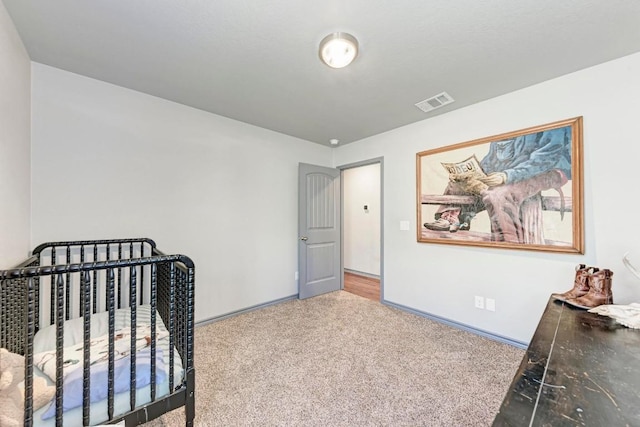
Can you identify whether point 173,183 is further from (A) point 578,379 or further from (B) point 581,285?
(B) point 581,285

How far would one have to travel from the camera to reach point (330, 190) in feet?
13.0

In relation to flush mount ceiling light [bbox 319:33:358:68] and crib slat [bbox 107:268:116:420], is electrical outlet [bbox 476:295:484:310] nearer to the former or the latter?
flush mount ceiling light [bbox 319:33:358:68]

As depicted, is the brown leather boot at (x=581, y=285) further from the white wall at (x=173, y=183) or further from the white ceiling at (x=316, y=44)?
the white wall at (x=173, y=183)

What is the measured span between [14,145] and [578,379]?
3.04m

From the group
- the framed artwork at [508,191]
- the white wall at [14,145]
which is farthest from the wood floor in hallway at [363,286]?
the white wall at [14,145]

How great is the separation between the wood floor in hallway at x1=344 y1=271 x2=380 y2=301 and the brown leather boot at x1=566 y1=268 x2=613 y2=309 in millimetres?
2365

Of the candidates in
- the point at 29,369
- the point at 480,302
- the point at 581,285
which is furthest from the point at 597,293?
the point at 29,369

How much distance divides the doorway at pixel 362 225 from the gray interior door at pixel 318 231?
812mm

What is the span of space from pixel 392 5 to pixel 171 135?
7.41 feet

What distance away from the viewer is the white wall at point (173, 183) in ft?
6.63

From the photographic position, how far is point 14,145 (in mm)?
1611

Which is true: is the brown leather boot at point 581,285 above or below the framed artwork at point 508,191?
below

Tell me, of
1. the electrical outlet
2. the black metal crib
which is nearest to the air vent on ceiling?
the electrical outlet

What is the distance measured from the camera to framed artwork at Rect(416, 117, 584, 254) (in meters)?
2.02
